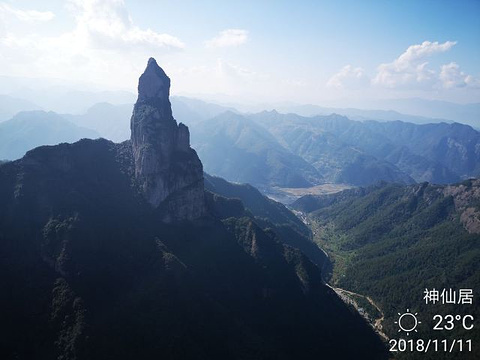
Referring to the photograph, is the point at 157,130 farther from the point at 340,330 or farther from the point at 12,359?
the point at 340,330

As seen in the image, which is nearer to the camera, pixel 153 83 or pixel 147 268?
pixel 147 268
